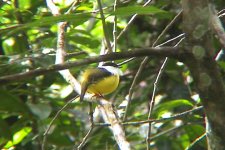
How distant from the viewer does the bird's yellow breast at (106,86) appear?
359 centimetres

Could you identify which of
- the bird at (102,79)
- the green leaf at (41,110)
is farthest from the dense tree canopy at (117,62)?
the bird at (102,79)

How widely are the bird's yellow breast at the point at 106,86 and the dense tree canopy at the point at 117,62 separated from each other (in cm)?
12

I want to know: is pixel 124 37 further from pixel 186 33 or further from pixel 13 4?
pixel 186 33

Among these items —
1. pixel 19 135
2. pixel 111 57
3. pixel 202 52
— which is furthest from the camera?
pixel 19 135

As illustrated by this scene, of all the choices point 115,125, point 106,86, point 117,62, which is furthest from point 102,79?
point 115,125

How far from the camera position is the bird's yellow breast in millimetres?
3594

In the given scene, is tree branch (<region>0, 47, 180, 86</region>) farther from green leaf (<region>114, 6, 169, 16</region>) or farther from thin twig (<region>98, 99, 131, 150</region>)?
thin twig (<region>98, 99, 131, 150</region>)

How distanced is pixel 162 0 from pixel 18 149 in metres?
1.37

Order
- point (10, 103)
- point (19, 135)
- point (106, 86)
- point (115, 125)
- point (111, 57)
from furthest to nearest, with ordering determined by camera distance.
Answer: point (106, 86) < point (19, 135) < point (10, 103) < point (115, 125) < point (111, 57)

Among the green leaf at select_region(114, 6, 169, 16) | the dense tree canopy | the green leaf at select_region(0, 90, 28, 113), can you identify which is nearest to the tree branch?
the dense tree canopy

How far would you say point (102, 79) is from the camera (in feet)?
12.4

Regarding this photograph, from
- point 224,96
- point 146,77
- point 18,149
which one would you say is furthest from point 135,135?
point 224,96

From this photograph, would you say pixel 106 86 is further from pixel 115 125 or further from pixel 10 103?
pixel 115 125

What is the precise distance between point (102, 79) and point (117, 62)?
57cm
